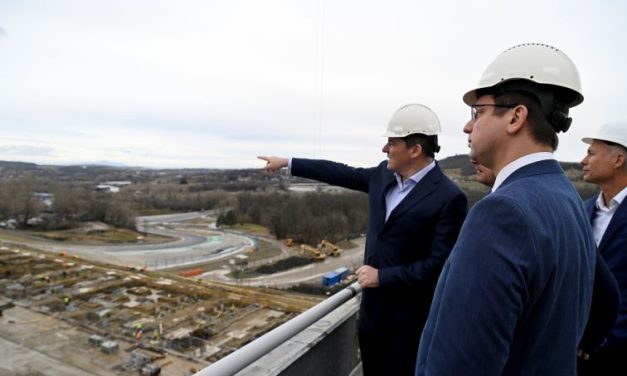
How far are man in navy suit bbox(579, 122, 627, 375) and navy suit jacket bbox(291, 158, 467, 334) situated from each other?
0.67m

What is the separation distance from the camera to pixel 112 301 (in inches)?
794

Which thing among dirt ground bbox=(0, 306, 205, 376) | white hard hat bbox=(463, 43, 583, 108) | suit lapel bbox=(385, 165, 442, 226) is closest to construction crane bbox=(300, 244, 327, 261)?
dirt ground bbox=(0, 306, 205, 376)

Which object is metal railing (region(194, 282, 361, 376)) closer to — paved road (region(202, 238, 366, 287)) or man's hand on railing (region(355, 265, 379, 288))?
man's hand on railing (region(355, 265, 379, 288))

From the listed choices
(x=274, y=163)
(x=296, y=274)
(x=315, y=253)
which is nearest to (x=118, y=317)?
(x=296, y=274)

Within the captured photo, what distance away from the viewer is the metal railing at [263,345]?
3.79ft

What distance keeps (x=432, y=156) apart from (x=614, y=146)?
90 centimetres

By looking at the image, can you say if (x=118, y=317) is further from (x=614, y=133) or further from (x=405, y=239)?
(x=614, y=133)

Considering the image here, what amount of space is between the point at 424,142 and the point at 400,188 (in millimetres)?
249

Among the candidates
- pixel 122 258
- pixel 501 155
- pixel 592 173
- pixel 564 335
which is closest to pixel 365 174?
pixel 592 173

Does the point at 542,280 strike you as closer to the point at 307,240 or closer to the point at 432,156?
the point at 432,156

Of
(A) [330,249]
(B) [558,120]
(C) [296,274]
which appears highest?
(B) [558,120]

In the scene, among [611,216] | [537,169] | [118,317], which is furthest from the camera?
[118,317]

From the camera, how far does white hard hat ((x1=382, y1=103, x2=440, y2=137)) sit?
1938 mm

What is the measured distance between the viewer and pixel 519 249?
27.4 inches
